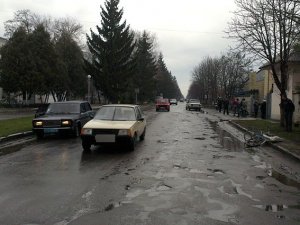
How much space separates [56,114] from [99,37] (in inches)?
1674

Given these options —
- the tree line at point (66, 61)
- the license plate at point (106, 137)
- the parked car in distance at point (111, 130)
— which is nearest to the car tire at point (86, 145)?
the parked car in distance at point (111, 130)

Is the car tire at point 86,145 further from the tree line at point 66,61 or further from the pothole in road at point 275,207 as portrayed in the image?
the tree line at point 66,61

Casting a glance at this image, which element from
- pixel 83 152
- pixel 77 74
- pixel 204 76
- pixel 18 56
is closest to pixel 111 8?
pixel 77 74

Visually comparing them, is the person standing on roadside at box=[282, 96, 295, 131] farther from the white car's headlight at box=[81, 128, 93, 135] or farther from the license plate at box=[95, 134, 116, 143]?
the white car's headlight at box=[81, 128, 93, 135]

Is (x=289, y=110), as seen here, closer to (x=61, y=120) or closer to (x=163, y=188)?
(x=61, y=120)

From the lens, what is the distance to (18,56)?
5059cm

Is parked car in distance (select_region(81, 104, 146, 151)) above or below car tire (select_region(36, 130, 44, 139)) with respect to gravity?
above

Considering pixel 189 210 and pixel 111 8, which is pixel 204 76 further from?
pixel 189 210

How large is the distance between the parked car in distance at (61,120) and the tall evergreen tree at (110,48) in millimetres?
40217

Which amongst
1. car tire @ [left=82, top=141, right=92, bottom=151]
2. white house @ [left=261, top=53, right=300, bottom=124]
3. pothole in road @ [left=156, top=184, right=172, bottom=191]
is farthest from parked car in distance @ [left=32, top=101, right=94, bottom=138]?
white house @ [left=261, top=53, right=300, bottom=124]

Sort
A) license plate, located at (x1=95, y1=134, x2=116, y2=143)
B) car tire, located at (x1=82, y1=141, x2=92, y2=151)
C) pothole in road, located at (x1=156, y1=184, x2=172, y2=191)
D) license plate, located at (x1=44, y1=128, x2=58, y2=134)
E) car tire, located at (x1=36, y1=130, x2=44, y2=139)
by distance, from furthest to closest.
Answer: car tire, located at (x1=36, y1=130, x2=44, y2=139) → license plate, located at (x1=44, y1=128, x2=58, y2=134) → car tire, located at (x1=82, y1=141, x2=92, y2=151) → license plate, located at (x1=95, y1=134, x2=116, y2=143) → pothole in road, located at (x1=156, y1=184, x2=172, y2=191)

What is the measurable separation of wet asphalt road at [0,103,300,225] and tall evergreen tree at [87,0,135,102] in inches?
1846

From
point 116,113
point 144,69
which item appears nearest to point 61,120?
point 116,113

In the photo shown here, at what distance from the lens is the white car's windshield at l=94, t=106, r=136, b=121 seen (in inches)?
562
